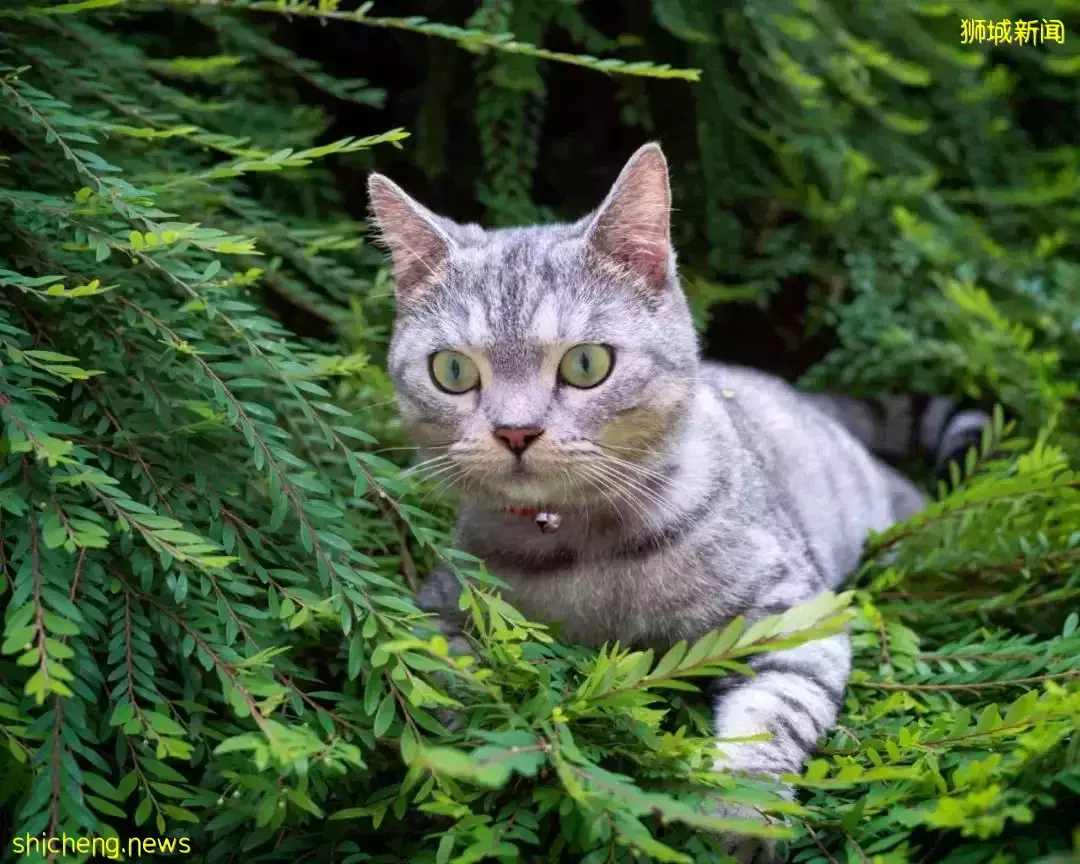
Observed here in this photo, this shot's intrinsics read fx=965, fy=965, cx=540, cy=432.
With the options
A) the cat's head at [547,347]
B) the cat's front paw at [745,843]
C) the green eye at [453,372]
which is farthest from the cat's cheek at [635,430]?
the cat's front paw at [745,843]

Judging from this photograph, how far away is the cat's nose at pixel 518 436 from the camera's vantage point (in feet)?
4.45

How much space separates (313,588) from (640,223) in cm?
74

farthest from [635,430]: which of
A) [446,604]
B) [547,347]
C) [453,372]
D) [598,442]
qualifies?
[446,604]

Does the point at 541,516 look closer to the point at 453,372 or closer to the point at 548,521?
the point at 548,521

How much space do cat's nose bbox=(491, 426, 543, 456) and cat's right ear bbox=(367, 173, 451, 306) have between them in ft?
1.17

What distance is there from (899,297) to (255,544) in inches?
72.9

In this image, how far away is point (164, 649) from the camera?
4.21 feet

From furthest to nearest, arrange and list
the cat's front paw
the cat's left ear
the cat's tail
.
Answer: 1. the cat's tail
2. the cat's left ear
3. the cat's front paw

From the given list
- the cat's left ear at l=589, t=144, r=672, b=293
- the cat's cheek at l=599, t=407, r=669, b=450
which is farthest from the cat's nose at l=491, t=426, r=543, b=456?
the cat's left ear at l=589, t=144, r=672, b=293

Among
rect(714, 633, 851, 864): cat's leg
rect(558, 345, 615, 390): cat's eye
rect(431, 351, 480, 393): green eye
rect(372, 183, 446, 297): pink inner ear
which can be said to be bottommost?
rect(714, 633, 851, 864): cat's leg

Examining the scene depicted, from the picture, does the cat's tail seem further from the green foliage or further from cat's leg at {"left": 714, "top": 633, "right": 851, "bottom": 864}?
cat's leg at {"left": 714, "top": 633, "right": 851, "bottom": 864}

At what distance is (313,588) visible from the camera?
4.28ft

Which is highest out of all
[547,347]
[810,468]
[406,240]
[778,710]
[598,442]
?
[406,240]

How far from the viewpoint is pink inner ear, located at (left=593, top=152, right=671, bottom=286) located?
4.84 ft
